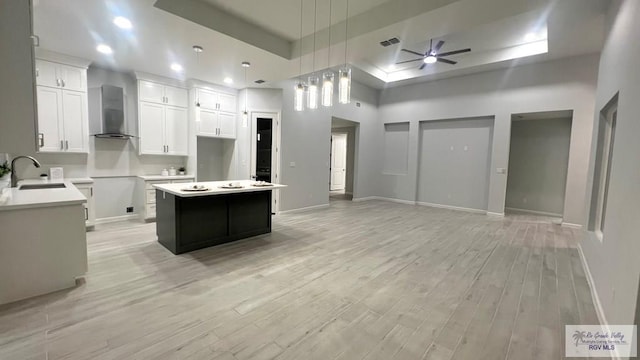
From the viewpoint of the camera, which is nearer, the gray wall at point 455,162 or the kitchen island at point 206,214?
the kitchen island at point 206,214

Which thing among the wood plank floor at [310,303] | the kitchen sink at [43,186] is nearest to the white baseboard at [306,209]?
the wood plank floor at [310,303]

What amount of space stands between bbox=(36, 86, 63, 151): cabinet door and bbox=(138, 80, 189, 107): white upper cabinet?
1.20 meters

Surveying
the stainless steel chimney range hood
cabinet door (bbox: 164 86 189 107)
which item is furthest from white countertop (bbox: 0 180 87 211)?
cabinet door (bbox: 164 86 189 107)

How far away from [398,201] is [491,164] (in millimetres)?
2692

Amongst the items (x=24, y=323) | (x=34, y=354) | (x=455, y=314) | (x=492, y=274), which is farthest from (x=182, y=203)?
(x=492, y=274)

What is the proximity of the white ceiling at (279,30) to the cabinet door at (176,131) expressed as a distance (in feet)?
2.42

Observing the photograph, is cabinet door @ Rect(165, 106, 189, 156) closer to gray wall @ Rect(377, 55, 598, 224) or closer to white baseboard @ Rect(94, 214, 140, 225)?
white baseboard @ Rect(94, 214, 140, 225)

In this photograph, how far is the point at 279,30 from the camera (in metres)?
3.94

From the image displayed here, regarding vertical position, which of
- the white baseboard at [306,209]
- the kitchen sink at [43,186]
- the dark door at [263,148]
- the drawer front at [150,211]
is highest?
the dark door at [263,148]

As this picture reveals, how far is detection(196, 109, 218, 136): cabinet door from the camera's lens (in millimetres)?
5625

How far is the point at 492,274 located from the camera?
312cm

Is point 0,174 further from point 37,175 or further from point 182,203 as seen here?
point 182,203

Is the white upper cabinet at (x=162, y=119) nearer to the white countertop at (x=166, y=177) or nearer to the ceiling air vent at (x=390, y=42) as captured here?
the white countertop at (x=166, y=177)

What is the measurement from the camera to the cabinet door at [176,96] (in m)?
5.46
